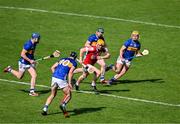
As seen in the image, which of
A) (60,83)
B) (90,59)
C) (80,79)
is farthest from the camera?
(90,59)

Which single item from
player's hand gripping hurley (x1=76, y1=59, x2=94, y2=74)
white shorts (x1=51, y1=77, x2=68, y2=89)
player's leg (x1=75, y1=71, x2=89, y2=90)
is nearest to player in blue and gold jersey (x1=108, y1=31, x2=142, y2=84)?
player's leg (x1=75, y1=71, x2=89, y2=90)

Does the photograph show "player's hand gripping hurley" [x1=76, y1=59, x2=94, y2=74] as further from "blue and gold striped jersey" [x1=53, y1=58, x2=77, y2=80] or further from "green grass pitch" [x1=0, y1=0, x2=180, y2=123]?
"blue and gold striped jersey" [x1=53, y1=58, x2=77, y2=80]

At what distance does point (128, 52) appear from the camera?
1230 inches

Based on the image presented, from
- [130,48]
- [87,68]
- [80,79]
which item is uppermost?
[130,48]

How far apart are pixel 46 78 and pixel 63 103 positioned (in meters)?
5.79

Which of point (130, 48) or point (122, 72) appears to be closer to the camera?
point (130, 48)

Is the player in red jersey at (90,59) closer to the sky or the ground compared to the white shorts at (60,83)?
closer to the sky

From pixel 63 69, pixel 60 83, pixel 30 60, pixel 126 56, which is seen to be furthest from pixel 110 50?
pixel 60 83

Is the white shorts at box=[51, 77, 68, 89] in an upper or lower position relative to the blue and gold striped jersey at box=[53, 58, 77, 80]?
lower

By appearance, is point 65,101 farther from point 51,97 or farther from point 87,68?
point 87,68

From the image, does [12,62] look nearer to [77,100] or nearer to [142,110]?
[77,100]

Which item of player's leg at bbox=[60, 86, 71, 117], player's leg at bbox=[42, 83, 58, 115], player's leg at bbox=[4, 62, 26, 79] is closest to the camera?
player's leg at bbox=[60, 86, 71, 117]

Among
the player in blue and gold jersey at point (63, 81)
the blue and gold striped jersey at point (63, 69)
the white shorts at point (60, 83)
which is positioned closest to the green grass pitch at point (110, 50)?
the player in blue and gold jersey at point (63, 81)

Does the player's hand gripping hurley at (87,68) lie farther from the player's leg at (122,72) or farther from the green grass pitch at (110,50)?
the player's leg at (122,72)
